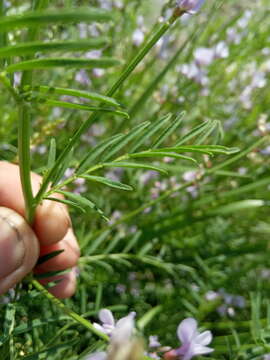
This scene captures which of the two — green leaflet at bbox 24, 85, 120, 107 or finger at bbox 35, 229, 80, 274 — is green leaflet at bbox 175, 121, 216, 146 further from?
finger at bbox 35, 229, 80, 274

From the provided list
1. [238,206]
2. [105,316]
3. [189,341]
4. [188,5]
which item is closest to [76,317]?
[105,316]

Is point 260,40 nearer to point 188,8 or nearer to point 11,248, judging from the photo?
point 188,8

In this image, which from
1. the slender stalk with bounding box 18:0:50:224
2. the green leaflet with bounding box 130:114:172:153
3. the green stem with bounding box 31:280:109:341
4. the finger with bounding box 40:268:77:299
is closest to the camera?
the slender stalk with bounding box 18:0:50:224

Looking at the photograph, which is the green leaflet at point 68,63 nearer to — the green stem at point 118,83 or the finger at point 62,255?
the green stem at point 118,83

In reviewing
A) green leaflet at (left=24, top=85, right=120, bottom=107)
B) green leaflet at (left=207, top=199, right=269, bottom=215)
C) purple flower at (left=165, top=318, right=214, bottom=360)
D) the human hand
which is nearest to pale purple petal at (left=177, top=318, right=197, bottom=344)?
purple flower at (left=165, top=318, right=214, bottom=360)

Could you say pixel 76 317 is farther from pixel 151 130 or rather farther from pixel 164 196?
pixel 164 196
